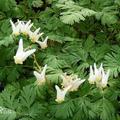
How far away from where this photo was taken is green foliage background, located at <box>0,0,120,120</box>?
70.5 inches

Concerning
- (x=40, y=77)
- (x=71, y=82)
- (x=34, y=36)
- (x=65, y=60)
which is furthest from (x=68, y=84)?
(x=34, y=36)

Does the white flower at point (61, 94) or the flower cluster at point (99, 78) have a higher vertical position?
the flower cluster at point (99, 78)

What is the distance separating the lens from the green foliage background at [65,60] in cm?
179

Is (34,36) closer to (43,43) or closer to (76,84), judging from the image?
(43,43)

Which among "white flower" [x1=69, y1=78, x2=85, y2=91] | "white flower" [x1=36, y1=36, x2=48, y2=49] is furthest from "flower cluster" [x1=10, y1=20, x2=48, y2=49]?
"white flower" [x1=69, y1=78, x2=85, y2=91]

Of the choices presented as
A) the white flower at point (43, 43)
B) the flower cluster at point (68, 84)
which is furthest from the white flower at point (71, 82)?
the white flower at point (43, 43)

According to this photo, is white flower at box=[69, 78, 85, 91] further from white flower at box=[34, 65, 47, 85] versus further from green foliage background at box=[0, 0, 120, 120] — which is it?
white flower at box=[34, 65, 47, 85]

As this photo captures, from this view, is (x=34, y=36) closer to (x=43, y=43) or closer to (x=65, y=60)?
(x=43, y=43)

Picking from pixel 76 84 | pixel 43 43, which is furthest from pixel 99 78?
pixel 43 43

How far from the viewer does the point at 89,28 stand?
2324 mm

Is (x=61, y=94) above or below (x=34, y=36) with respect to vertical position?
below

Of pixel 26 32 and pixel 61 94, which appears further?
pixel 26 32

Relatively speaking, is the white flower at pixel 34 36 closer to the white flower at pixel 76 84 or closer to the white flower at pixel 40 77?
the white flower at pixel 40 77

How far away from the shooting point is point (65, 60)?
2021 millimetres
